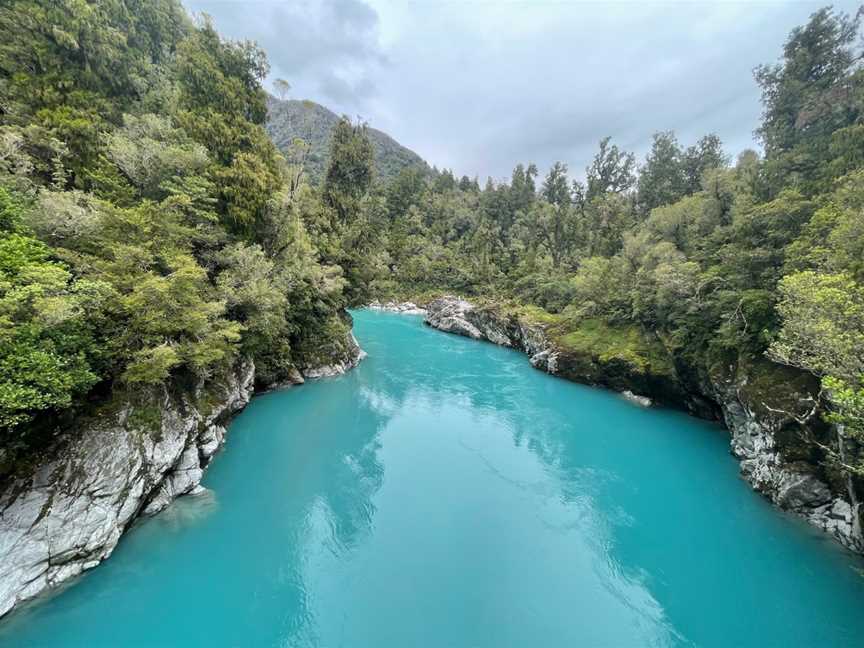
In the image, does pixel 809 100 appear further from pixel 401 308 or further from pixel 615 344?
pixel 401 308

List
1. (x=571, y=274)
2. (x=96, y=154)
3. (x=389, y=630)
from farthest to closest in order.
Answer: (x=571, y=274)
(x=96, y=154)
(x=389, y=630)

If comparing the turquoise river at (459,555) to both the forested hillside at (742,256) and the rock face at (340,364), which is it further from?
the rock face at (340,364)

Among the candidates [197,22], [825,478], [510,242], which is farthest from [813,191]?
[510,242]

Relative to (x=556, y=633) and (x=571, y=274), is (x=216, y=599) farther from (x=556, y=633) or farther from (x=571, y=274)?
(x=571, y=274)

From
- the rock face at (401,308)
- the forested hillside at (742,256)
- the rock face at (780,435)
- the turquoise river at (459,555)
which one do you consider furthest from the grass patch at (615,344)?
the rock face at (401,308)

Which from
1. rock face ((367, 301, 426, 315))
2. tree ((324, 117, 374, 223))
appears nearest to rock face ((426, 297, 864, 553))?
tree ((324, 117, 374, 223))

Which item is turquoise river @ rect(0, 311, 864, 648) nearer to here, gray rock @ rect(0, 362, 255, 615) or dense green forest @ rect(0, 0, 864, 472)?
gray rock @ rect(0, 362, 255, 615)
